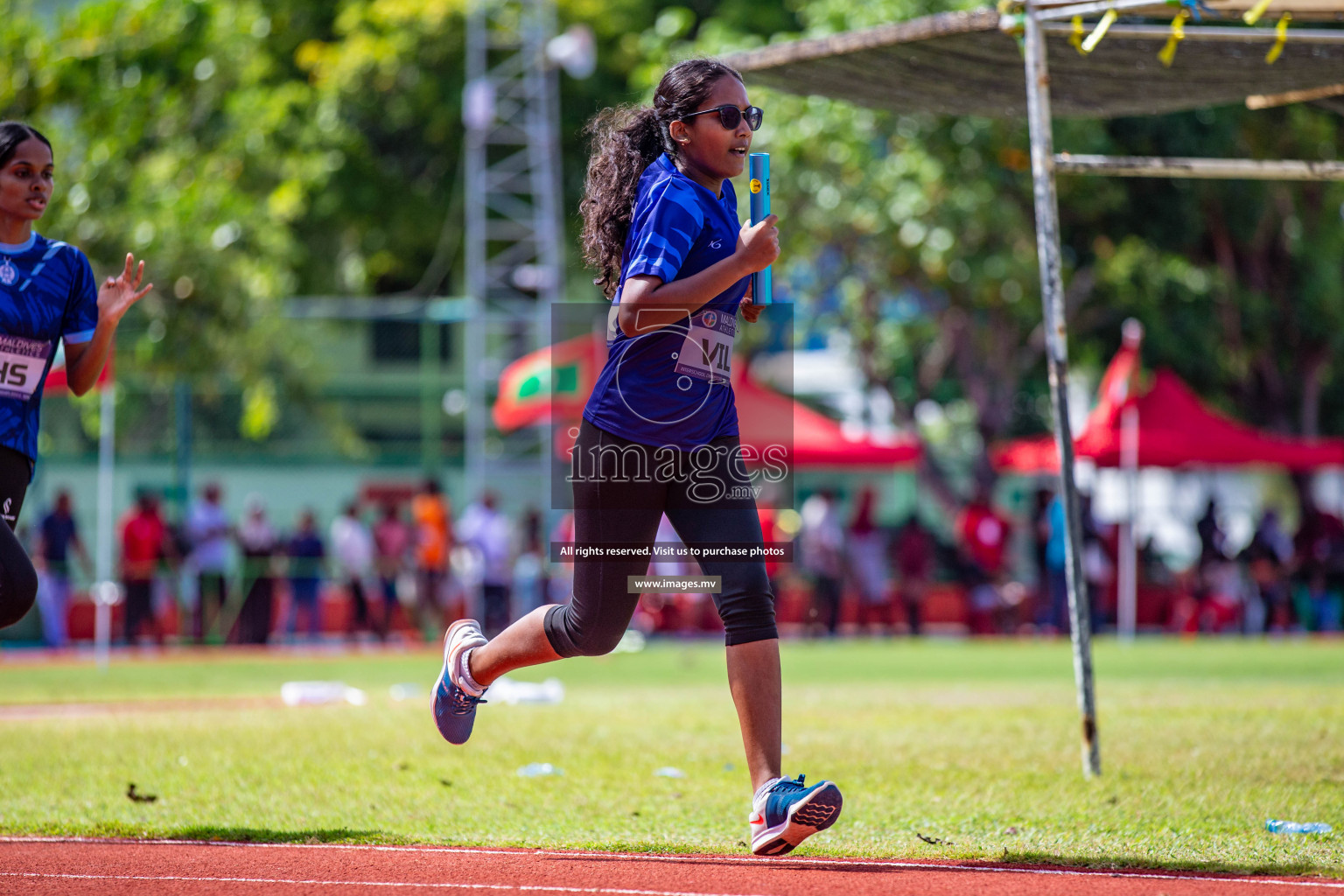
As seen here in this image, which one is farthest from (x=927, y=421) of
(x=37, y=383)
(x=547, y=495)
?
(x=37, y=383)

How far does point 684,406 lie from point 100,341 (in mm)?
2388

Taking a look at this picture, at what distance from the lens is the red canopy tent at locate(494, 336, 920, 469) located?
21031 millimetres

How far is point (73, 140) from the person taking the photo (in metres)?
18.8

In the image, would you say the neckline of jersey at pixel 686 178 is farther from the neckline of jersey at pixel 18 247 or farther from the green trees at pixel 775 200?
the green trees at pixel 775 200

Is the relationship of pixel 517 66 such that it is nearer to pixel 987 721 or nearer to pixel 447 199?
pixel 447 199

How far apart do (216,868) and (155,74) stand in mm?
16306

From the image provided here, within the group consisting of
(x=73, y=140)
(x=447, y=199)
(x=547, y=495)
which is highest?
(x=447, y=199)

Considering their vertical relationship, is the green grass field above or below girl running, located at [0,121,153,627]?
below

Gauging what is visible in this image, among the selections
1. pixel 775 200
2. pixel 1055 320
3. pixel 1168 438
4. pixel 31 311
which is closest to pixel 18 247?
pixel 31 311

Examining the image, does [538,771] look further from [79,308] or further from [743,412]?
[743,412]

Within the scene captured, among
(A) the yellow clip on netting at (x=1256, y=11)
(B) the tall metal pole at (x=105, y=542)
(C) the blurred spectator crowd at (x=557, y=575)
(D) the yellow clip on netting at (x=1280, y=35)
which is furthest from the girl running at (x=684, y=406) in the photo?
(C) the blurred spectator crowd at (x=557, y=575)

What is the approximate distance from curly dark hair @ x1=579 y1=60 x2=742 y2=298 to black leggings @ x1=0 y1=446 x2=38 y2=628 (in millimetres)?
2124

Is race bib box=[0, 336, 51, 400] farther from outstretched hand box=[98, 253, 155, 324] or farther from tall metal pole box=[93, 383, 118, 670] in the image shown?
tall metal pole box=[93, 383, 118, 670]

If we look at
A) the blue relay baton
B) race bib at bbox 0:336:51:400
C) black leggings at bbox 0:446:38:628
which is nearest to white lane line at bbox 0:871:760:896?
black leggings at bbox 0:446:38:628
